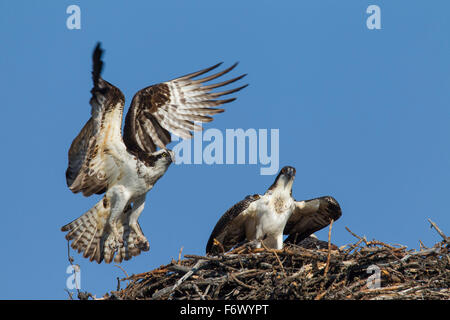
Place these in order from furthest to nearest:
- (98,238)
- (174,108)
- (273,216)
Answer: (174,108) → (98,238) → (273,216)

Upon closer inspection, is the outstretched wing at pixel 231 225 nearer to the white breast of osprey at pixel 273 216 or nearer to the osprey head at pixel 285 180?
the white breast of osprey at pixel 273 216

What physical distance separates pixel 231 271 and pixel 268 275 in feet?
1.58

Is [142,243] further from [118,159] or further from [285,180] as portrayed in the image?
[285,180]

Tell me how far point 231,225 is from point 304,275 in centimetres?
205

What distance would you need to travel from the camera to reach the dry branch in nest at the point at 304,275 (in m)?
9.38

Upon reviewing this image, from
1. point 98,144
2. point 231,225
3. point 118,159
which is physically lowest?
point 231,225

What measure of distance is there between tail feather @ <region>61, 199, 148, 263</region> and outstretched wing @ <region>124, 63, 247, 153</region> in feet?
4.52

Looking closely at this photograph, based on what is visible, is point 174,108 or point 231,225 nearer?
point 231,225

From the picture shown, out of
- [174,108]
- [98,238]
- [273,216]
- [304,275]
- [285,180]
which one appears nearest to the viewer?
[304,275]

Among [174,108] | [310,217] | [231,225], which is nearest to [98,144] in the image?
[174,108]

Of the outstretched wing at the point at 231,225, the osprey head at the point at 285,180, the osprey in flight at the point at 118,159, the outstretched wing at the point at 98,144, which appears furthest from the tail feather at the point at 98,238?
the osprey head at the point at 285,180

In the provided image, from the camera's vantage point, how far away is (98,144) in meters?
11.3
